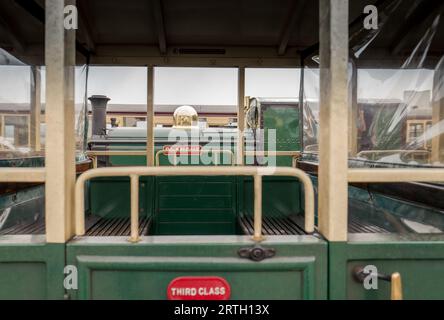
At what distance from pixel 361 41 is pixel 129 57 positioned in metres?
2.18

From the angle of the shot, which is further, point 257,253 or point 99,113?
point 99,113

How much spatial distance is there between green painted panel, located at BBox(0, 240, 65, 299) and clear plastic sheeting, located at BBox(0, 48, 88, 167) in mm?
1997

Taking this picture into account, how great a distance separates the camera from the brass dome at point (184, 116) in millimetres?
4859

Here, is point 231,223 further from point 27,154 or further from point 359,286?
point 27,154

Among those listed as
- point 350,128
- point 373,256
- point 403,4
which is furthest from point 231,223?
point 403,4

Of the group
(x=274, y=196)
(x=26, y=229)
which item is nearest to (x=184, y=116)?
(x=274, y=196)

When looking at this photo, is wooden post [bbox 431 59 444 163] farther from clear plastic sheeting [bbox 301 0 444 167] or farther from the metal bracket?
the metal bracket

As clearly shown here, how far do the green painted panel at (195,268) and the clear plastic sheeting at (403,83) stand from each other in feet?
5.74

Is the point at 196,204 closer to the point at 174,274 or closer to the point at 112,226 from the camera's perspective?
the point at 112,226

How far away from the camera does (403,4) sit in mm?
2723

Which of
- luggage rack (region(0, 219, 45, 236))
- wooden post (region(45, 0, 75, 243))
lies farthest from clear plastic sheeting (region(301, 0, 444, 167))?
luggage rack (region(0, 219, 45, 236))

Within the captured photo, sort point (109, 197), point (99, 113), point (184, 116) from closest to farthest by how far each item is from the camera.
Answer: point (109, 197)
point (184, 116)
point (99, 113)

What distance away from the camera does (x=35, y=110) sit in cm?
337

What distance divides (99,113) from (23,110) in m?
3.22
